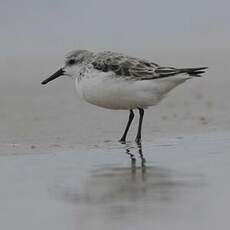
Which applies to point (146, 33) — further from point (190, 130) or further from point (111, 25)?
point (190, 130)

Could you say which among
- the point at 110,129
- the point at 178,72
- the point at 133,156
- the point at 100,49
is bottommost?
the point at 100,49

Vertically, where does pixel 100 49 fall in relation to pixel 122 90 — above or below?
below

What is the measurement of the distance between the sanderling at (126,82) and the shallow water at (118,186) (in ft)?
2.20

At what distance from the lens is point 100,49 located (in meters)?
17.6

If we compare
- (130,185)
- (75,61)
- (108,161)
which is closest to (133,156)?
(108,161)

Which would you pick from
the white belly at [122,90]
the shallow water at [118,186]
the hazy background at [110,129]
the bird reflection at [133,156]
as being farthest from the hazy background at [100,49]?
the shallow water at [118,186]

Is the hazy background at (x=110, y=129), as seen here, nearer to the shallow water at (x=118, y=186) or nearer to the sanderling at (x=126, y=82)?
the shallow water at (x=118, y=186)

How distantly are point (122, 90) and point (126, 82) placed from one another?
11 cm

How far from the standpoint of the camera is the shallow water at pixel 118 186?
6.70 metres

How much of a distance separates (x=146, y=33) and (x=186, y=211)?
1233cm

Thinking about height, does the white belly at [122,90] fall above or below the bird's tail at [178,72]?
below

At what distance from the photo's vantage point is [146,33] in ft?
62.3

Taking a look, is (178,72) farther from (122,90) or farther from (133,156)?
(133,156)

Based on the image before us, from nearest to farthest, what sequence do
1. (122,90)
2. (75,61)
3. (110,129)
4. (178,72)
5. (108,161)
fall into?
(108,161) < (122,90) < (178,72) < (75,61) < (110,129)
